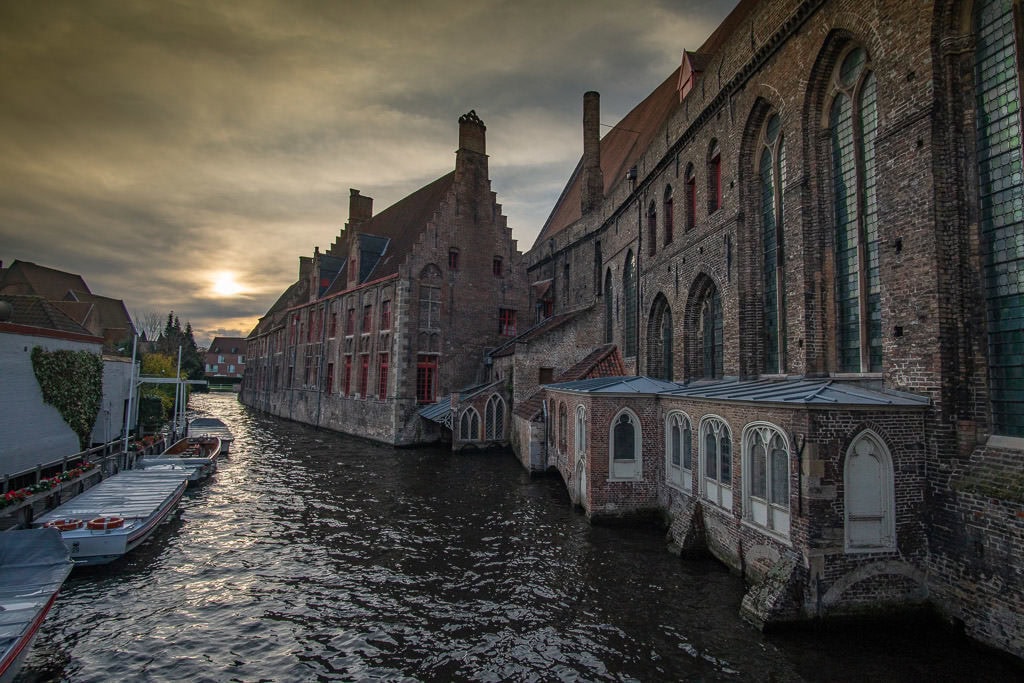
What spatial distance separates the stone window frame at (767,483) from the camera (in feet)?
25.8

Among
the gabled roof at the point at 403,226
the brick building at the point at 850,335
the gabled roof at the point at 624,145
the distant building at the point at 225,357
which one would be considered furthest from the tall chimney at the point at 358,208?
the distant building at the point at 225,357

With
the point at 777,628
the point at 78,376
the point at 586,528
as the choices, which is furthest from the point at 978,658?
the point at 78,376

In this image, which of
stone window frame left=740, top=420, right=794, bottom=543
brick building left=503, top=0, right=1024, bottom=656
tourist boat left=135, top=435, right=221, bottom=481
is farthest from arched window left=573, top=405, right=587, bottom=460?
tourist boat left=135, top=435, right=221, bottom=481

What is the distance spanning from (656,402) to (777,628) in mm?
6357

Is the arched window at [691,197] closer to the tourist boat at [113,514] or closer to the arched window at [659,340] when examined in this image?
the arched window at [659,340]

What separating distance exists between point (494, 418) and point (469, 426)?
1.31 meters

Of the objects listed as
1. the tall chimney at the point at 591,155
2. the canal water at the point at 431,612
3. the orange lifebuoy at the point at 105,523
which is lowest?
the canal water at the point at 431,612

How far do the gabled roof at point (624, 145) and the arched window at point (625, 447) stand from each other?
1240cm

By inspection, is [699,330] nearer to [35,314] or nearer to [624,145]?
[624,145]

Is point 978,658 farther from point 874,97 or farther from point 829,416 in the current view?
point 874,97

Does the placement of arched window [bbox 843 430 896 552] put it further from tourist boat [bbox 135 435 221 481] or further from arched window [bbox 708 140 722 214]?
tourist boat [bbox 135 435 221 481]

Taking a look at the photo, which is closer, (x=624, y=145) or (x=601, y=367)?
(x=601, y=367)

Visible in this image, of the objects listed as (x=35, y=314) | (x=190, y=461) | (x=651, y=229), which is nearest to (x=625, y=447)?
(x=651, y=229)

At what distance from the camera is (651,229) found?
18.9 m
